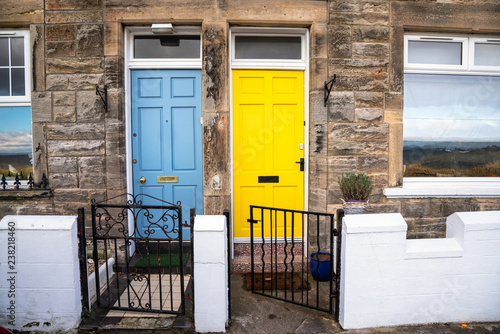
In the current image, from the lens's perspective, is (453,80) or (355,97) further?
(453,80)

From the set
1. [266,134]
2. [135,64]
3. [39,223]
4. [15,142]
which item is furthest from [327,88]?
[15,142]

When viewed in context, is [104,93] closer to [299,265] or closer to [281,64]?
[281,64]

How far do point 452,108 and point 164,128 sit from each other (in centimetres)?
444

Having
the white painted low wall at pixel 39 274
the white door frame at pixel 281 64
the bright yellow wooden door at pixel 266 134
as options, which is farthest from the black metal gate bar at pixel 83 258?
the bright yellow wooden door at pixel 266 134

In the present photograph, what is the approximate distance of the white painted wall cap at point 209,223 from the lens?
265 centimetres

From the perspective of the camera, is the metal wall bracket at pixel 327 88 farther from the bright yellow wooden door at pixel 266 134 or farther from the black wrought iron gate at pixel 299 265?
the black wrought iron gate at pixel 299 265

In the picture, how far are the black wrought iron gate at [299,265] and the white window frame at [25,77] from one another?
373 cm

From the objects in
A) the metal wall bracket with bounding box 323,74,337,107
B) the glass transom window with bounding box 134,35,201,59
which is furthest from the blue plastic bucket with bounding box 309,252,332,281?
the glass transom window with bounding box 134,35,201,59

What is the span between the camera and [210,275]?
269 centimetres

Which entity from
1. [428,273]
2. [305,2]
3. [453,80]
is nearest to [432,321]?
[428,273]

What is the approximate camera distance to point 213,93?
407 centimetres

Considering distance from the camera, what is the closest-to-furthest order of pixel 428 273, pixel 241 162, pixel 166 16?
pixel 428 273 < pixel 166 16 < pixel 241 162

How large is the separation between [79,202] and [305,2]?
4250mm

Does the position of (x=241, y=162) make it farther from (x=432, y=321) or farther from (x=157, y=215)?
(x=432, y=321)
